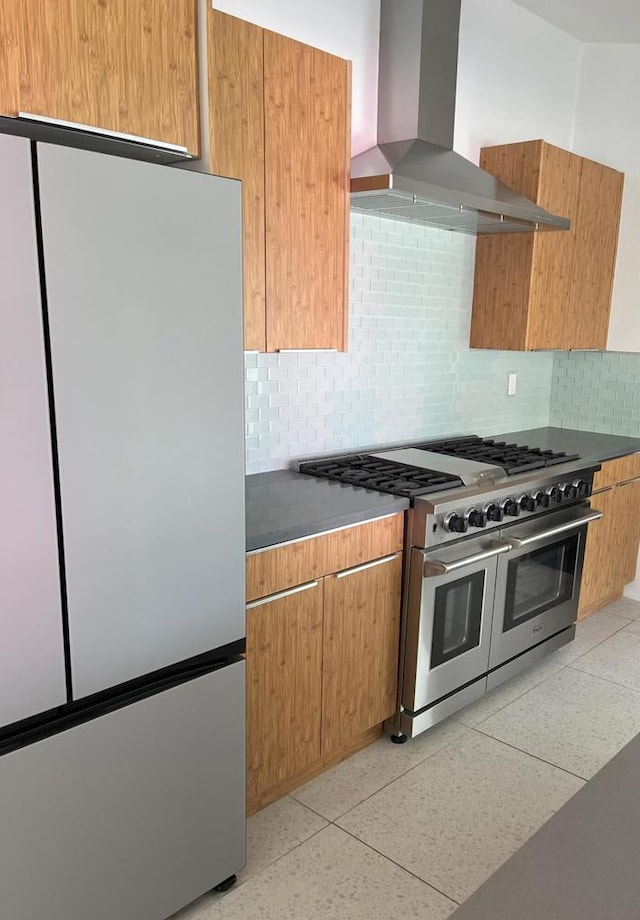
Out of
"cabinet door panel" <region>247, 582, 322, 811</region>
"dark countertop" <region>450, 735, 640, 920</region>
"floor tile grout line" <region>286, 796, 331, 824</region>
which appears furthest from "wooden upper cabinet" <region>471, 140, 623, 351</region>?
"dark countertop" <region>450, 735, 640, 920</region>

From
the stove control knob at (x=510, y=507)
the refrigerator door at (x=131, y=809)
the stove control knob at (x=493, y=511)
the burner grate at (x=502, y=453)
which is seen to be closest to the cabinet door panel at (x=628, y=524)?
the burner grate at (x=502, y=453)

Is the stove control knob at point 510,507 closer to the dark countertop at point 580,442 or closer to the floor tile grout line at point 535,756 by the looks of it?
the dark countertop at point 580,442

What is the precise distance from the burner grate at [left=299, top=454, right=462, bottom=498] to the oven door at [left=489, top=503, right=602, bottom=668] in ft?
1.39

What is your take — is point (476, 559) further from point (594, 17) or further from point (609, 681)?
point (594, 17)

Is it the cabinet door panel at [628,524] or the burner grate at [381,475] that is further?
the cabinet door panel at [628,524]

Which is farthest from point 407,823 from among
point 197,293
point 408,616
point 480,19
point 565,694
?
point 480,19

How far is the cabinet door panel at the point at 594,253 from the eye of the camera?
376 centimetres

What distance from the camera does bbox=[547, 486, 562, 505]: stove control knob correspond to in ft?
10.4

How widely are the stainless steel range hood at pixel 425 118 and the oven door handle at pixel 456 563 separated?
1.36 m

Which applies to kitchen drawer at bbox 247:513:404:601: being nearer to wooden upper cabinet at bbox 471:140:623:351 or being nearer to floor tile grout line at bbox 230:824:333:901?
floor tile grout line at bbox 230:824:333:901

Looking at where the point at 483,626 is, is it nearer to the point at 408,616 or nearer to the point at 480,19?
the point at 408,616

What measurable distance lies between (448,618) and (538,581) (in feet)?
2.27

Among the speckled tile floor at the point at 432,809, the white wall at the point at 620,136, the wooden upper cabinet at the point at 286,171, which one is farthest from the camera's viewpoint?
the white wall at the point at 620,136

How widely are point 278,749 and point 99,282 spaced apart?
5.29 ft
